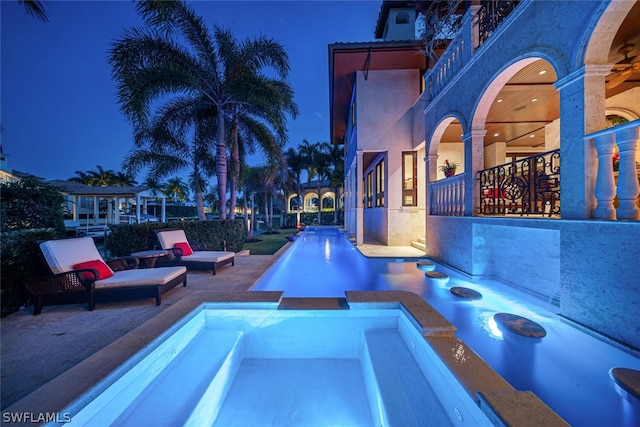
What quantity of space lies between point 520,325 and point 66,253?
23.1 ft

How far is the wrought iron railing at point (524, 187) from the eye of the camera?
4.05 metres

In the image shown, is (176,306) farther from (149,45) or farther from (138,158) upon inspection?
(138,158)

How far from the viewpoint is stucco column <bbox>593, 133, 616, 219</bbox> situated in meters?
2.97

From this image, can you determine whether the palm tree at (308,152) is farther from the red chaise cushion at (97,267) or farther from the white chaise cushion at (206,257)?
the red chaise cushion at (97,267)

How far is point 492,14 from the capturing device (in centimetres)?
526

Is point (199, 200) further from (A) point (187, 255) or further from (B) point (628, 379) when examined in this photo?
(B) point (628, 379)

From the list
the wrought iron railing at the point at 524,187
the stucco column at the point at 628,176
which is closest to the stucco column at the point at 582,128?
the stucco column at the point at 628,176

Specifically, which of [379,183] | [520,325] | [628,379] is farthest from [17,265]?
[379,183]

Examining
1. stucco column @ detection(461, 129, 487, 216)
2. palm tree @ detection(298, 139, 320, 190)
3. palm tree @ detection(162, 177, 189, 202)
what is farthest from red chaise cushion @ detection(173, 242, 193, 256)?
palm tree @ detection(162, 177, 189, 202)

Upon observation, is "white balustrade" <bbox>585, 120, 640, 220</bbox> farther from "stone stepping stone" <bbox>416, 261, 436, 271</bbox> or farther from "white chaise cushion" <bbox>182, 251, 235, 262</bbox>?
"white chaise cushion" <bbox>182, 251, 235, 262</bbox>

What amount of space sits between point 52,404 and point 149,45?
31.1ft

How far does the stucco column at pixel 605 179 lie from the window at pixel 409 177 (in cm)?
723

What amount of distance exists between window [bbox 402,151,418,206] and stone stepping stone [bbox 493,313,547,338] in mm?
7084

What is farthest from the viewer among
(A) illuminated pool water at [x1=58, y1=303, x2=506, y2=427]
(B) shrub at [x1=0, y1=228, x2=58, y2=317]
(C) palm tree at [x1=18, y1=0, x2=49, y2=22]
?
(C) palm tree at [x1=18, y1=0, x2=49, y2=22]
